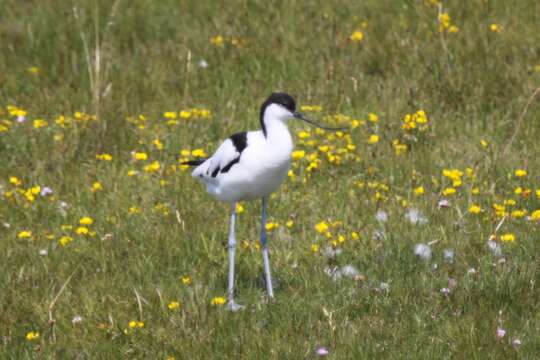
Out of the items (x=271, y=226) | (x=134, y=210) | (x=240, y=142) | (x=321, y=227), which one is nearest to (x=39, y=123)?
(x=134, y=210)

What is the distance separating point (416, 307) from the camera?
529 centimetres

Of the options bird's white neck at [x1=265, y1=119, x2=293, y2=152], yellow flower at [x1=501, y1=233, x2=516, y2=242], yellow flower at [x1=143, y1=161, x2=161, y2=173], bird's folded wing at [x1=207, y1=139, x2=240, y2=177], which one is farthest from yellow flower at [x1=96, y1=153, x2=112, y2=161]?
yellow flower at [x1=501, y1=233, x2=516, y2=242]

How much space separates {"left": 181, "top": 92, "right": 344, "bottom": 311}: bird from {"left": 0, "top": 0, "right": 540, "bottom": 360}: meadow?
48cm

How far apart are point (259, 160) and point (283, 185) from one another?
6.30ft

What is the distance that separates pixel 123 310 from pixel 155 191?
1.71 m

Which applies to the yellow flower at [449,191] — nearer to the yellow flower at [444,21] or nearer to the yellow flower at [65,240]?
the yellow flower at [65,240]

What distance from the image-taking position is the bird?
5.25m

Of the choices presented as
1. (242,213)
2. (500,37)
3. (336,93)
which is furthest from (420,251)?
(500,37)

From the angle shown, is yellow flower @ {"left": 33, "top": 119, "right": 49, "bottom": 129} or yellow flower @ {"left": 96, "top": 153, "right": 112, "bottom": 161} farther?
yellow flower @ {"left": 33, "top": 119, "right": 49, "bottom": 129}

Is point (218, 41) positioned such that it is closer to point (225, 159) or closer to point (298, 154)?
point (298, 154)

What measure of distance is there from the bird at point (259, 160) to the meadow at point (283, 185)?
18.9 inches

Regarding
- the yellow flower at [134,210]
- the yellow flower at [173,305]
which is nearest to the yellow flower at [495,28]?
the yellow flower at [134,210]

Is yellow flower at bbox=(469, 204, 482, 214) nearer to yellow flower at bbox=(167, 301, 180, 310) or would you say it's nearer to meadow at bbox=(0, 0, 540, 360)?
meadow at bbox=(0, 0, 540, 360)

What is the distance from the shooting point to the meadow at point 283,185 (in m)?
5.25
